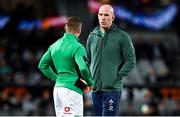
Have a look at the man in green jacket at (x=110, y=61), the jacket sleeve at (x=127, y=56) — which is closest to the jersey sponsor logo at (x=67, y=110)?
the man in green jacket at (x=110, y=61)

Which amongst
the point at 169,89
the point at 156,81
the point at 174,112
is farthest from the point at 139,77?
the point at 174,112

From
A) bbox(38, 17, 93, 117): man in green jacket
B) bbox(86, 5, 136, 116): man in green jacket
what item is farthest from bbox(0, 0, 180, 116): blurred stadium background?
bbox(38, 17, 93, 117): man in green jacket

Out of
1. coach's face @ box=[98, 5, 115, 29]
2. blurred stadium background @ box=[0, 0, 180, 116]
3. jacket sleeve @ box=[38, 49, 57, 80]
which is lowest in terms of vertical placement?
blurred stadium background @ box=[0, 0, 180, 116]

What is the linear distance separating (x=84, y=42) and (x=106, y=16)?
38.1 ft

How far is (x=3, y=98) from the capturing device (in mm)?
16031

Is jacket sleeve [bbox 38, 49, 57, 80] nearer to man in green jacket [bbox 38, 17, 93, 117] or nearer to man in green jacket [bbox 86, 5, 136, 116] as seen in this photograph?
man in green jacket [bbox 38, 17, 93, 117]

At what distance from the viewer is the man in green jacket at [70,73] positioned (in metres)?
7.03

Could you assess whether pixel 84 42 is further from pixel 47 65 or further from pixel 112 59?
pixel 47 65

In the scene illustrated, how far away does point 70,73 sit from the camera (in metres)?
7.09

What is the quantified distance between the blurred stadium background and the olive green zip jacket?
22.8 feet

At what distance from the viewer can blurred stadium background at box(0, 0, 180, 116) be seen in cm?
1595

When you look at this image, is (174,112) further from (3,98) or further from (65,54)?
(65,54)

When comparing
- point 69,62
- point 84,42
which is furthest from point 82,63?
point 84,42

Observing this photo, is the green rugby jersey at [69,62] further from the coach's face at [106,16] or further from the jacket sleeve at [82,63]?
the coach's face at [106,16]
